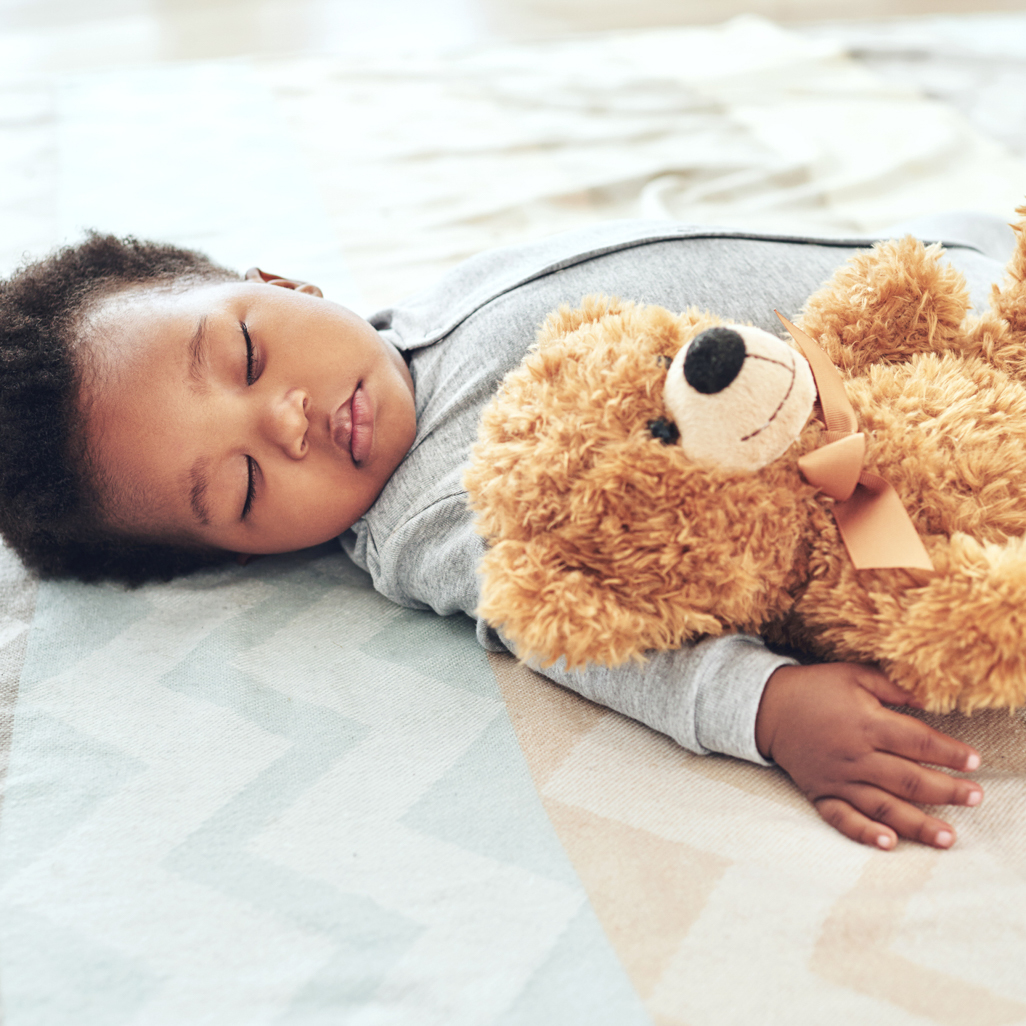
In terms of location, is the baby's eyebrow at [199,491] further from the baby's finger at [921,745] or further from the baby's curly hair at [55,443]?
the baby's finger at [921,745]

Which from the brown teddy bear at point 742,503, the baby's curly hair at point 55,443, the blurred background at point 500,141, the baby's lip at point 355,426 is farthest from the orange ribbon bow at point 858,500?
the blurred background at point 500,141

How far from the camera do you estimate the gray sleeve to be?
21.7 inches

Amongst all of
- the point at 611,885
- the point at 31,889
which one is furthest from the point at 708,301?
the point at 31,889

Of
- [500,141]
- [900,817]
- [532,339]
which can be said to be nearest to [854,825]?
[900,817]

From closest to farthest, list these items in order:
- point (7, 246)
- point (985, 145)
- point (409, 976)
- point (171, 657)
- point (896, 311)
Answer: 1. point (409, 976)
2. point (896, 311)
3. point (171, 657)
4. point (7, 246)
5. point (985, 145)

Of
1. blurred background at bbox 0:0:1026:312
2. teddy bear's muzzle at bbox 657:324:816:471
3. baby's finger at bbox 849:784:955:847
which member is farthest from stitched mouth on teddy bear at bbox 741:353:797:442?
blurred background at bbox 0:0:1026:312

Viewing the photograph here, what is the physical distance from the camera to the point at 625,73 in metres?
1.60

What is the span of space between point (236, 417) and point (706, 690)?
0.42 m

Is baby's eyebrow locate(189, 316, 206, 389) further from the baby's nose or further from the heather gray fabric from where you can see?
the heather gray fabric

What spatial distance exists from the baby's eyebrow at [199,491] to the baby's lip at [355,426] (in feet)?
0.36

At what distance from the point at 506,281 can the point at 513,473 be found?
16.2 inches

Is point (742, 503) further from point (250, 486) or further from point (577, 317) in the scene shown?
point (250, 486)

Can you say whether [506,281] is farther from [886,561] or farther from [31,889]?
[31,889]

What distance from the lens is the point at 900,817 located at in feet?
1.68
